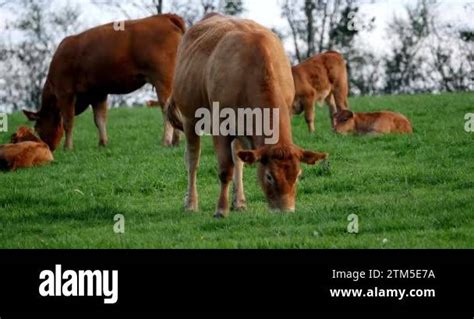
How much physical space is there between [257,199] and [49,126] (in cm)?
786

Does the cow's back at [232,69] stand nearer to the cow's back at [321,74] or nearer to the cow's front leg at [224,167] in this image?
the cow's front leg at [224,167]

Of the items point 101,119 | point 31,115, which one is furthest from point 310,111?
point 31,115

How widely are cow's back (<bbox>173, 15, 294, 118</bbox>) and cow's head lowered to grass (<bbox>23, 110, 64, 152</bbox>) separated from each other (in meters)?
7.36

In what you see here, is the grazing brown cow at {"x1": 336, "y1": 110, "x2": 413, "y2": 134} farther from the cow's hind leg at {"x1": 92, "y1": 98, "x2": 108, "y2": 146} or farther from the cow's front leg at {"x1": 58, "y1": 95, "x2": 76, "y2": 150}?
the cow's front leg at {"x1": 58, "y1": 95, "x2": 76, "y2": 150}

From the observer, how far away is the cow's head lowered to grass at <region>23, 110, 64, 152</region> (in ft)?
64.4

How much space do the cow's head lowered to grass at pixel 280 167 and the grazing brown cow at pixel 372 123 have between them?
8308 mm

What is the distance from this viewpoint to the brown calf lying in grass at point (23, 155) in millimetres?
16547

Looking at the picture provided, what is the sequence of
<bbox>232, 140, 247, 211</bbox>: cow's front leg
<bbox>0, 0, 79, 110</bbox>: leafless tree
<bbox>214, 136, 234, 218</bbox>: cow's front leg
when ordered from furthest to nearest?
<bbox>0, 0, 79, 110</bbox>: leafless tree, <bbox>232, 140, 247, 211</bbox>: cow's front leg, <bbox>214, 136, 234, 218</bbox>: cow's front leg

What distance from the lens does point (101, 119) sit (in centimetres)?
1995

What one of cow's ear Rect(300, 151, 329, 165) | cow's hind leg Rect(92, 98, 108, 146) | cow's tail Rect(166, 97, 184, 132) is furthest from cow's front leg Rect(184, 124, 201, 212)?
cow's hind leg Rect(92, 98, 108, 146)

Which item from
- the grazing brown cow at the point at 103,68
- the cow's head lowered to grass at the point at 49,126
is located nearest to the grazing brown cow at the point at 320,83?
the grazing brown cow at the point at 103,68

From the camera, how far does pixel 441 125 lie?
19.3 metres

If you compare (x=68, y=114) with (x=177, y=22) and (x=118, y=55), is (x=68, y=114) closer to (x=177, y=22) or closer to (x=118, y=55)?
(x=118, y=55)
